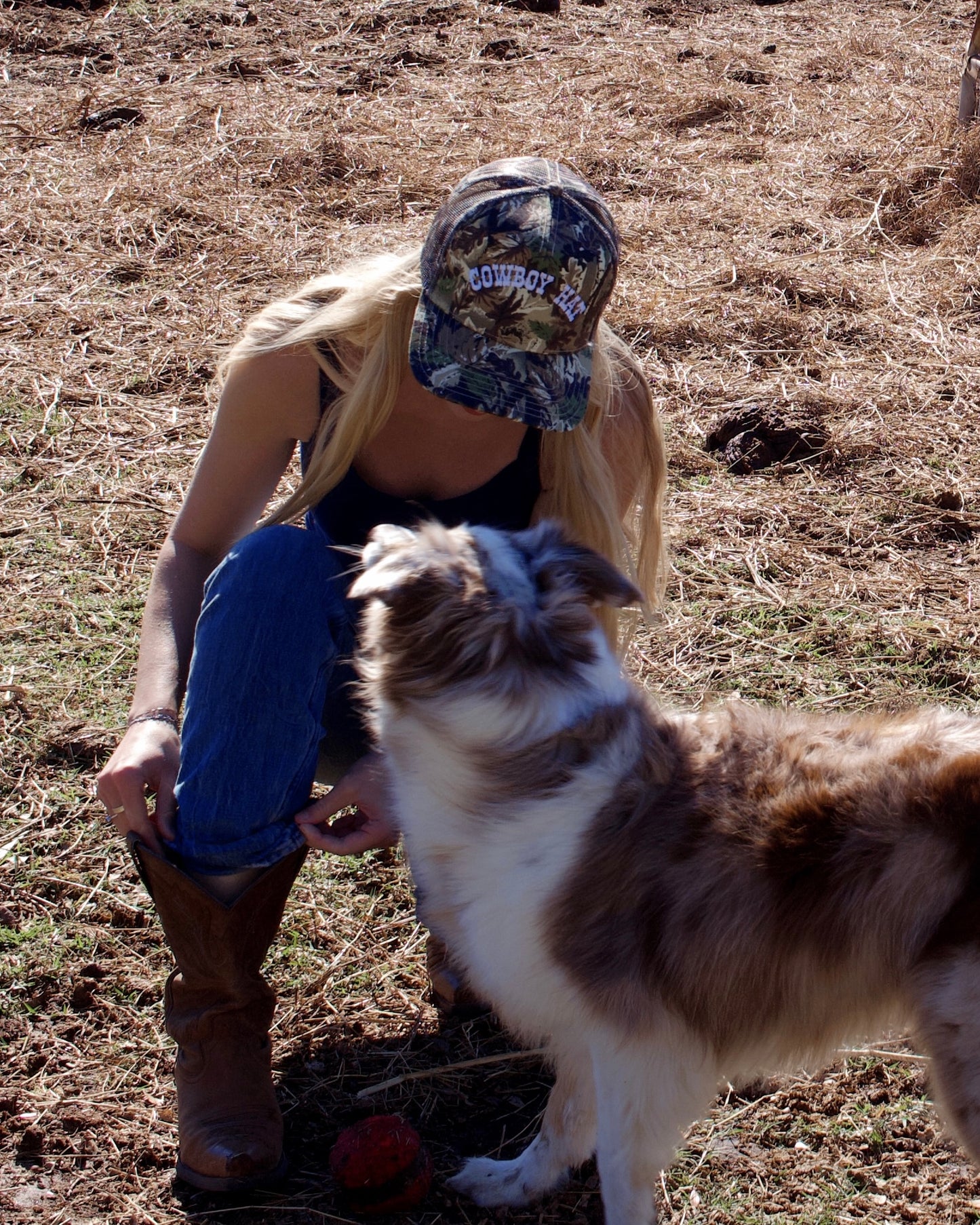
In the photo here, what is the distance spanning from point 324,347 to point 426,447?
34 cm

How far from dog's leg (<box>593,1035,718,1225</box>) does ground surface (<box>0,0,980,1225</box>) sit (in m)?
0.30

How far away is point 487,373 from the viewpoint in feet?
7.61

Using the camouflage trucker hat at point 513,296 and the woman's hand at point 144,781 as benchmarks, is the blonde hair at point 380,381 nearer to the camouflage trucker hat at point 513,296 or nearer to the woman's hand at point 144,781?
the camouflage trucker hat at point 513,296

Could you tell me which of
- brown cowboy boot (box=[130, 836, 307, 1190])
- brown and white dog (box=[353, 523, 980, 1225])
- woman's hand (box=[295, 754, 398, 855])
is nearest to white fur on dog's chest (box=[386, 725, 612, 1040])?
brown and white dog (box=[353, 523, 980, 1225])

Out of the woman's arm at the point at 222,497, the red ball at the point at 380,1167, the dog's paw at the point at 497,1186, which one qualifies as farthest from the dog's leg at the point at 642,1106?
the woman's arm at the point at 222,497

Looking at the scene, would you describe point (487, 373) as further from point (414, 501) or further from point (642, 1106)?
point (642, 1106)

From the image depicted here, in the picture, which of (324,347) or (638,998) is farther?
(324,347)

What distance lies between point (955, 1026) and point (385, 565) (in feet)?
4.25

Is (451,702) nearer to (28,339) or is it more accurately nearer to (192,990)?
(192,990)

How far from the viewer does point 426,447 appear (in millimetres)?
2885

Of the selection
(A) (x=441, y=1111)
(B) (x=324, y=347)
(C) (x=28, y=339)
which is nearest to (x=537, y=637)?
(B) (x=324, y=347)

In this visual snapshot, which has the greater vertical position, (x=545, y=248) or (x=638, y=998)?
(x=545, y=248)

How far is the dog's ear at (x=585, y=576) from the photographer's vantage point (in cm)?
219

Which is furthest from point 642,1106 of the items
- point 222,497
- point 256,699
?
point 222,497
